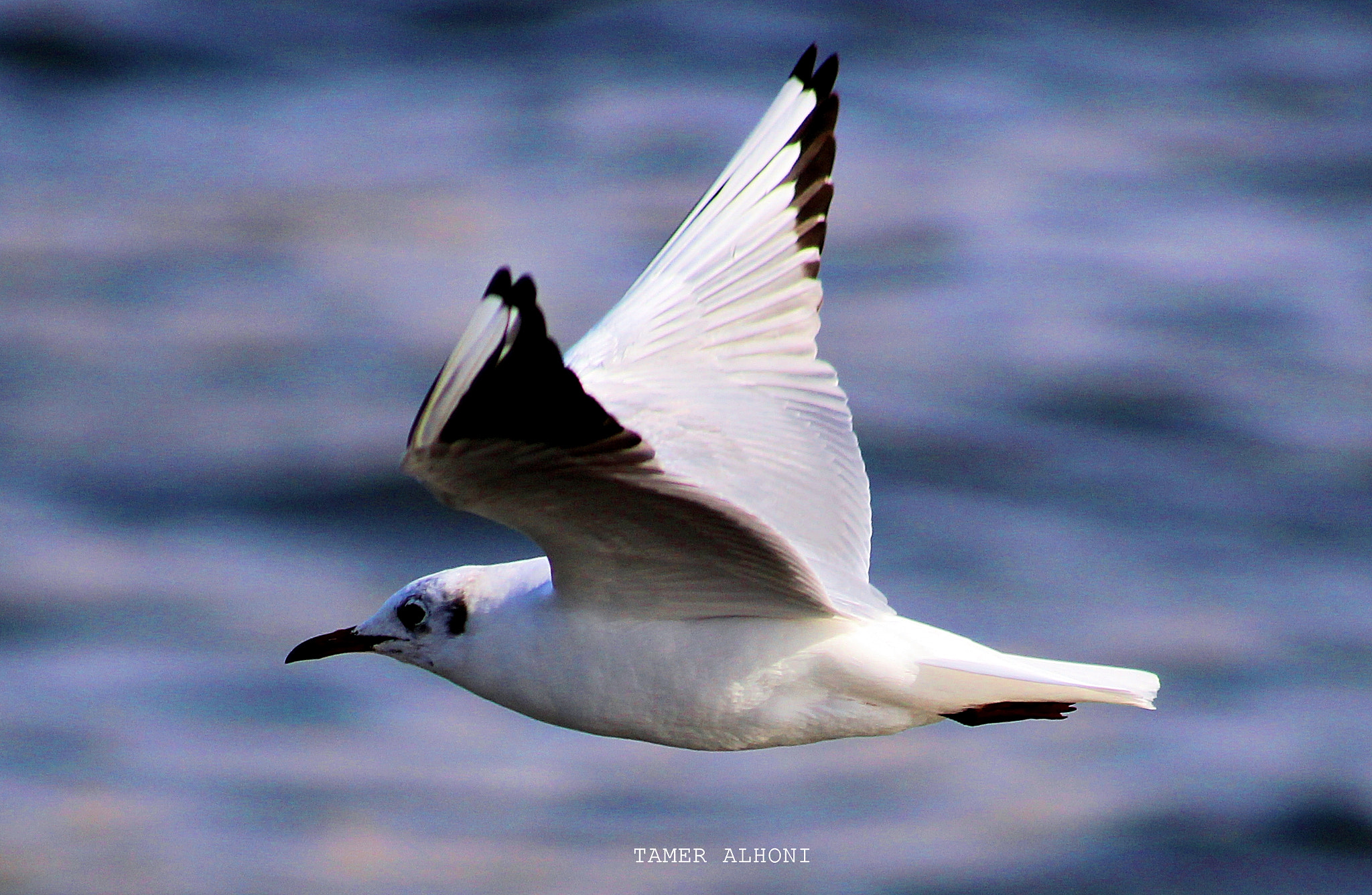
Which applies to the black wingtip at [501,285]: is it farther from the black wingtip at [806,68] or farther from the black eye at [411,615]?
the black wingtip at [806,68]

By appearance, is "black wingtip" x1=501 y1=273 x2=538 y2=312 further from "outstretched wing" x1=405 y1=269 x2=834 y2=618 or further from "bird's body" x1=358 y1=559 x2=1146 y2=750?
"bird's body" x1=358 y1=559 x2=1146 y2=750

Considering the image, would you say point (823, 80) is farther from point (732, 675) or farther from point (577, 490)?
point (577, 490)

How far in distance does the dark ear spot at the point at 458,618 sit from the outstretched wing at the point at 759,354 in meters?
0.53

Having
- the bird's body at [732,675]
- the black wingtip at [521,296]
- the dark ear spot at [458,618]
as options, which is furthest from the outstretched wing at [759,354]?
the black wingtip at [521,296]

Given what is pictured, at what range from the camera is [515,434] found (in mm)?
3223

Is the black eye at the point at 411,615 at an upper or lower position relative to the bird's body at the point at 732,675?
upper

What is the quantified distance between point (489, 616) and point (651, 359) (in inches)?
36.6

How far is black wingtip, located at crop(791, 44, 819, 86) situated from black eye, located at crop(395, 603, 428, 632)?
1.70 meters

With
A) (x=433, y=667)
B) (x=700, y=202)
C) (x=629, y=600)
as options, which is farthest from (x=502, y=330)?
(x=700, y=202)

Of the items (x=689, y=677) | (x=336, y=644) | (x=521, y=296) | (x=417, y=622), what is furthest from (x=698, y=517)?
(x=336, y=644)

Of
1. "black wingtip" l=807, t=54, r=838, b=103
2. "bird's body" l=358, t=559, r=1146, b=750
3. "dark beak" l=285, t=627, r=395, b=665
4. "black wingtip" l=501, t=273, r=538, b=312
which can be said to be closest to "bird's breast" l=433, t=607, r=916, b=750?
"bird's body" l=358, t=559, r=1146, b=750

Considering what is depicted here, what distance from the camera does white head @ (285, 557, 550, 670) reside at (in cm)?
412

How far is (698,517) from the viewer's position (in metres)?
3.55

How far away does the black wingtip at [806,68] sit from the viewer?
16.1ft
